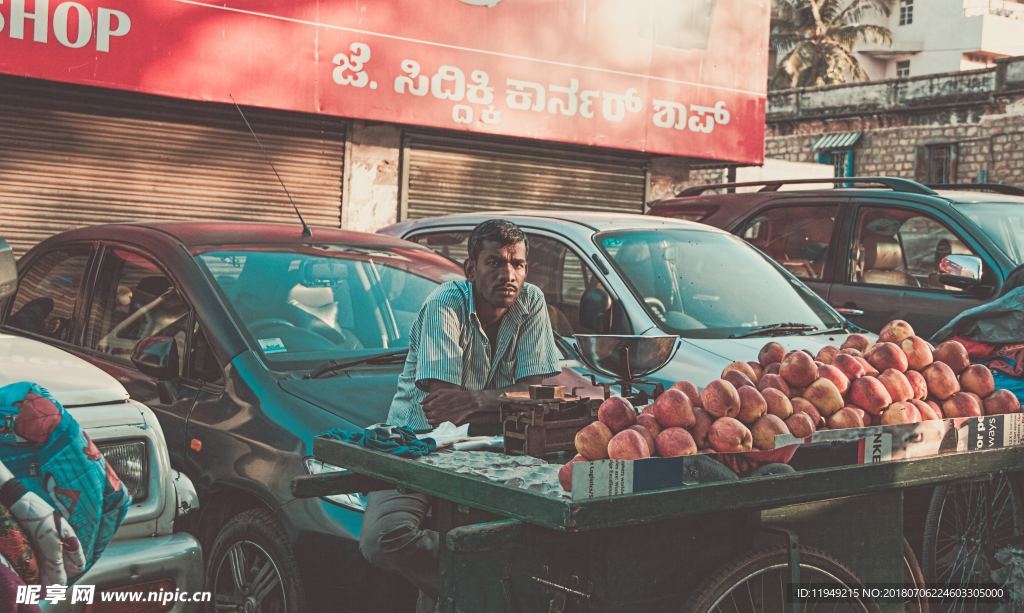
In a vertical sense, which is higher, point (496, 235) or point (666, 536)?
point (496, 235)

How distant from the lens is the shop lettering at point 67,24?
9.95 m

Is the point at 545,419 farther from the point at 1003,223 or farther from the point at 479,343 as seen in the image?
the point at 1003,223

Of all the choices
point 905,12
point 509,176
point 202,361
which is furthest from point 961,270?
point 905,12

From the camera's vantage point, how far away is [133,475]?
4.12 meters

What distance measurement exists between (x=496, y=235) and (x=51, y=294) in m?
2.59

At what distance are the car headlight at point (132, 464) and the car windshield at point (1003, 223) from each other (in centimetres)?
569

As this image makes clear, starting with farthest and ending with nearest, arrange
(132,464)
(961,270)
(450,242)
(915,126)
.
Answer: (915,126) < (450,242) < (961,270) < (132,464)

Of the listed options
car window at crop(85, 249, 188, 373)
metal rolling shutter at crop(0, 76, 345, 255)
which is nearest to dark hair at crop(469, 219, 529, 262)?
car window at crop(85, 249, 188, 373)

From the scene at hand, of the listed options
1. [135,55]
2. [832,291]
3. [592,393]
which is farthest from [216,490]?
[135,55]

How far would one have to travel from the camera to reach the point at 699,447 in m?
3.38

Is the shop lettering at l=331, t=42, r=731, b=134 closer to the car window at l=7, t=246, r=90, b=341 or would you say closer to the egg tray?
the car window at l=7, t=246, r=90, b=341

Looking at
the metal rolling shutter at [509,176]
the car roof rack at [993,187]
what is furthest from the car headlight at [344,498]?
the metal rolling shutter at [509,176]

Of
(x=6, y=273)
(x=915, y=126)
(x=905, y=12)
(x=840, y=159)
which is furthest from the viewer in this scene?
(x=905, y=12)

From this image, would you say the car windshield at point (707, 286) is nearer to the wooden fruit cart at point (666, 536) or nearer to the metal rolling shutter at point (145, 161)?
the wooden fruit cart at point (666, 536)
